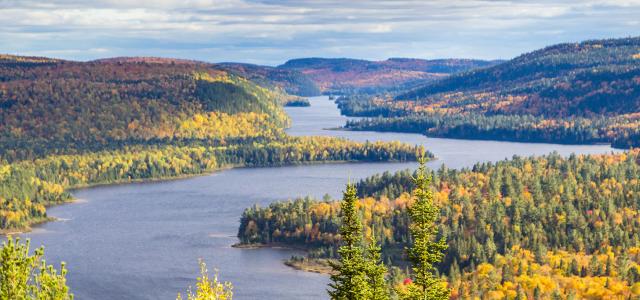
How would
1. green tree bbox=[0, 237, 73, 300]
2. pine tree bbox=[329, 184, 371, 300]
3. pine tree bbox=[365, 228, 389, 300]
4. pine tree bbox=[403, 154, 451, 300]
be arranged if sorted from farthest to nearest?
pine tree bbox=[365, 228, 389, 300]
pine tree bbox=[329, 184, 371, 300]
pine tree bbox=[403, 154, 451, 300]
green tree bbox=[0, 237, 73, 300]

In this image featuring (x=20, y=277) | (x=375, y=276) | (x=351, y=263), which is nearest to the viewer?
(x=20, y=277)

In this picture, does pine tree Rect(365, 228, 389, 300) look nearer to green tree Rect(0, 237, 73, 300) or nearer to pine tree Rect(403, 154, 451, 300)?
pine tree Rect(403, 154, 451, 300)

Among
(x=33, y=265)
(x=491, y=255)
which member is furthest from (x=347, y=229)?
(x=491, y=255)

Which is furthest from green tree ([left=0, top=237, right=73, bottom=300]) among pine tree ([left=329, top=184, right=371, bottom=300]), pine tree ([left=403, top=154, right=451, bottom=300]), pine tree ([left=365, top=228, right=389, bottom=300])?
pine tree ([left=403, top=154, right=451, bottom=300])

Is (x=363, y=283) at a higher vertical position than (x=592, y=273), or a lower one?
higher

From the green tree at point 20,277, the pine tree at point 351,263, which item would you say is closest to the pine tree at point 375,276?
the pine tree at point 351,263

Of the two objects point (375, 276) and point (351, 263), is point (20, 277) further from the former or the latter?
point (375, 276)

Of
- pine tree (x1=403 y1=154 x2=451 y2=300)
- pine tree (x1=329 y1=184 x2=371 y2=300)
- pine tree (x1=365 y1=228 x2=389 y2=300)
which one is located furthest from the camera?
pine tree (x1=365 y1=228 x2=389 y2=300)

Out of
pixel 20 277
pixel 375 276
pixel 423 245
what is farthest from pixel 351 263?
pixel 20 277

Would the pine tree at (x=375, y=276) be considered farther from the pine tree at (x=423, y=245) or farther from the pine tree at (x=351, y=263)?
the pine tree at (x=423, y=245)

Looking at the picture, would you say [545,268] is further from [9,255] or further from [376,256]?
[9,255]

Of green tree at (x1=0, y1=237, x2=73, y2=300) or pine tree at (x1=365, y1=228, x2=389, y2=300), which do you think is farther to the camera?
pine tree at (x1=365, y1=228, x2=389, y2=300)
